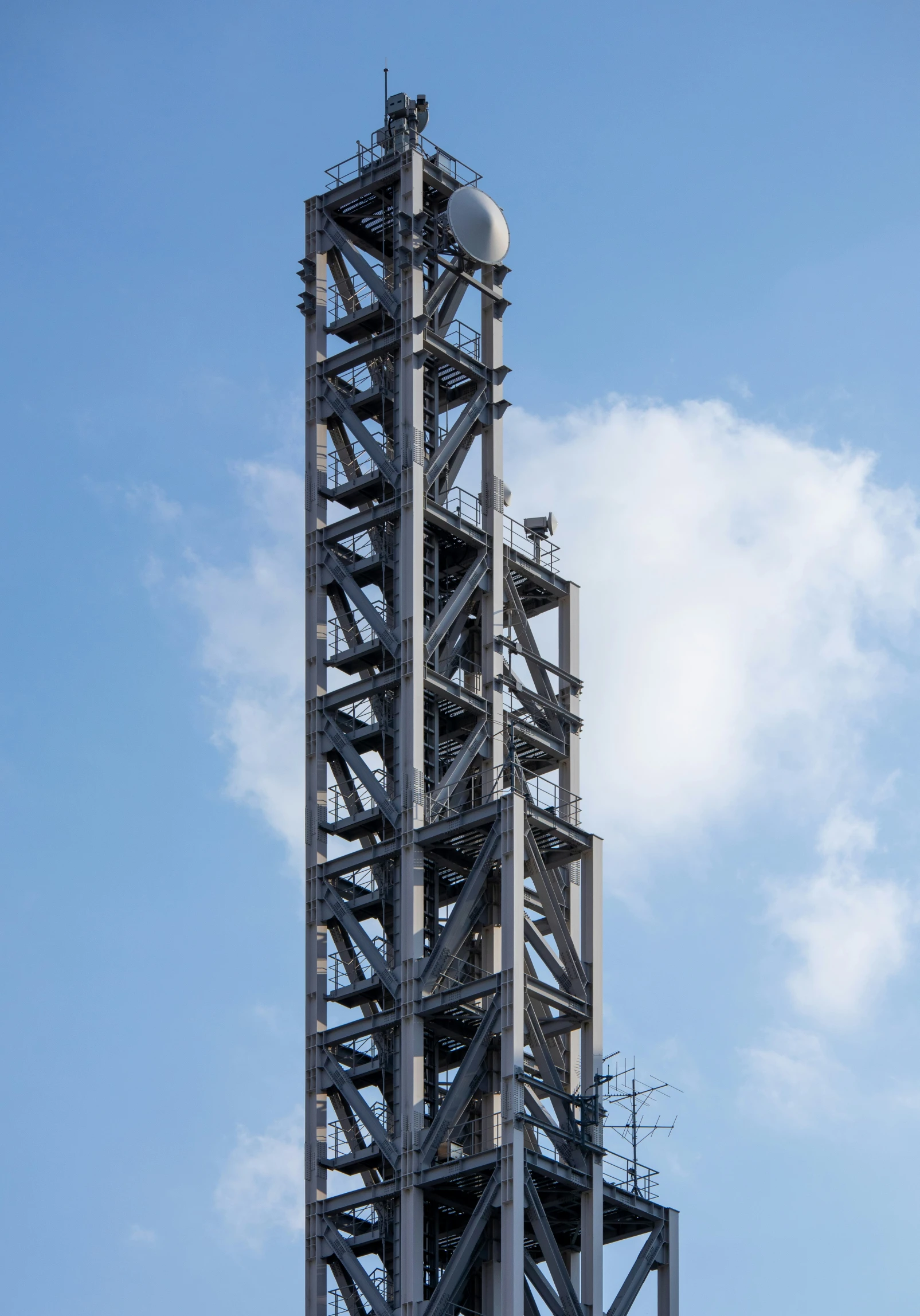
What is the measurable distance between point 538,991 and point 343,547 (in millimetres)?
18721

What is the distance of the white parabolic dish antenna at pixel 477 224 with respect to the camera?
361 ft

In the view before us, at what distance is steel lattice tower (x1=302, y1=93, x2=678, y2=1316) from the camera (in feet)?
318

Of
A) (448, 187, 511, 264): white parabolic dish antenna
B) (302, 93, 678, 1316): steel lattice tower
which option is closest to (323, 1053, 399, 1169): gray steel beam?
(302, 93, 678, 1316): steel lattice tower

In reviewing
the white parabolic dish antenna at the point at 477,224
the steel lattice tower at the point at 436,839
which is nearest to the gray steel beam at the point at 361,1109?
the steel lattice tower at the point at 436,839

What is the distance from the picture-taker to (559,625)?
11319 centimetres

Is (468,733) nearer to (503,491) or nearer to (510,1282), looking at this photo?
(503,491)

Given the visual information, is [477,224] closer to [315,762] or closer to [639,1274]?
[315,762]

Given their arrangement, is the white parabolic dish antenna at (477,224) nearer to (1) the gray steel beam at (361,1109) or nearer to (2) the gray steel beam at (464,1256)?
(1) the gray steel beam at (361,1109)

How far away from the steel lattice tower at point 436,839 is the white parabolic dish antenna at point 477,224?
356 mm

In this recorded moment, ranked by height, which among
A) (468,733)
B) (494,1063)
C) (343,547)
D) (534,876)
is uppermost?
(343,547)

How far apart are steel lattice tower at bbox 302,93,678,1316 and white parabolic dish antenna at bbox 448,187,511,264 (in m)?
0.36

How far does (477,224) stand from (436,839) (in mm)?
23981

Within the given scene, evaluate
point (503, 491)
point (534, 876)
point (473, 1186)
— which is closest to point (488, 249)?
point (503, 491)

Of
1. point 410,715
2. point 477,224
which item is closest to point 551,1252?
point 410,715
